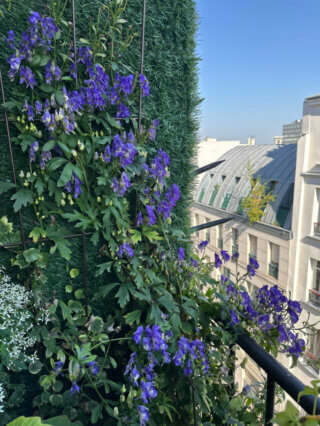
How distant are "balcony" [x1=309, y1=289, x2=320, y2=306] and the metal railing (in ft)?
23.3

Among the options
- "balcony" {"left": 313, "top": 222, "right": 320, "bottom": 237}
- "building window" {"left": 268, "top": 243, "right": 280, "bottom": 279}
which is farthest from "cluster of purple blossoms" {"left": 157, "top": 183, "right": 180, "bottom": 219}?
"building window" {"left": 268, "top": 243, "right": 280, "bottom": 279}

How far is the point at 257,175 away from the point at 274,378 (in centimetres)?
914

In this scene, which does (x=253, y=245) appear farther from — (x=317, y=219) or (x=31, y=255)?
(x=31, y=255)

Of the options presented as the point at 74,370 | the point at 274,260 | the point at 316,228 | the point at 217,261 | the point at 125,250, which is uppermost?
the point at 125,250


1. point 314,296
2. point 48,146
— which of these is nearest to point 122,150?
point 48,146

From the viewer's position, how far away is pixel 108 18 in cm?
96

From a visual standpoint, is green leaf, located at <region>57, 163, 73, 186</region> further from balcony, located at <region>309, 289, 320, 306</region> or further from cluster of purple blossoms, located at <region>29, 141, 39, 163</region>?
balcony, located at <region>309, 289, 320, 306</region>

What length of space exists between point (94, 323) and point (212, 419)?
1.63 feet

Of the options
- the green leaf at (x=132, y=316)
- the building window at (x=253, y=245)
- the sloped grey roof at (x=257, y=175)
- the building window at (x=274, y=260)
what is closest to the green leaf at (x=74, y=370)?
the green leaf at (x=132, y=316)

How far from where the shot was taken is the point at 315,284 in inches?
295

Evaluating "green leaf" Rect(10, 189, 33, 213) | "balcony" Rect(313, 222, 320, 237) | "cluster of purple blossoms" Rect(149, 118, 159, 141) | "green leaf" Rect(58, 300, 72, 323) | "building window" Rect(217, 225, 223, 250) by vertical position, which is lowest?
"building window" Rect(217, 225, 223, 250)

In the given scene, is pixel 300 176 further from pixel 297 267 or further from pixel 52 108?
pixel 52 108

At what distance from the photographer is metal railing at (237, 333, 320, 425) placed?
1.87 ft

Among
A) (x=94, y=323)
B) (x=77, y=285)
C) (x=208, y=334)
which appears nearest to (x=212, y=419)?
(x=208, y=334)
